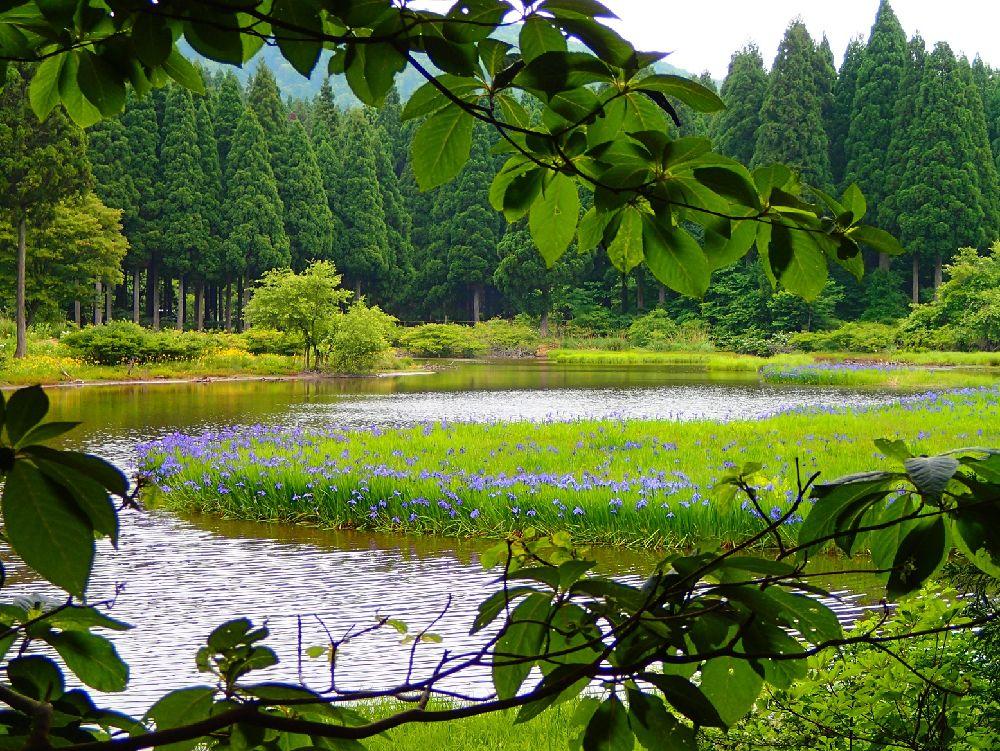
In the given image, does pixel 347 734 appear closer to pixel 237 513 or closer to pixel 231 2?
pixel 231 2

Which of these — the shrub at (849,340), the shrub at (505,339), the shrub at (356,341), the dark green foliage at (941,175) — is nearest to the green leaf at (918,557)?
the shrub at (356,341)

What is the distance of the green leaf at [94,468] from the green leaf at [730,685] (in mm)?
547

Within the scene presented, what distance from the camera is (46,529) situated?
0.66 meters

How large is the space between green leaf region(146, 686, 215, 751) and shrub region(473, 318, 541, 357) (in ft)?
145

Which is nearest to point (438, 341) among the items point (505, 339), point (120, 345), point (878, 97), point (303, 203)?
point (505, 339)

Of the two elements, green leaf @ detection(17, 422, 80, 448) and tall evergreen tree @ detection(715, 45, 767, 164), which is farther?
tall evergreen tree @ detection(715, 45, 767, 164)

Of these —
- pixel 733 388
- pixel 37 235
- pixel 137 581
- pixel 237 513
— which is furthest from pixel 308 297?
pixel 137 581

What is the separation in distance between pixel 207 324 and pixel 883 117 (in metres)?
34.0

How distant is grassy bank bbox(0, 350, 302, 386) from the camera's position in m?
23.1

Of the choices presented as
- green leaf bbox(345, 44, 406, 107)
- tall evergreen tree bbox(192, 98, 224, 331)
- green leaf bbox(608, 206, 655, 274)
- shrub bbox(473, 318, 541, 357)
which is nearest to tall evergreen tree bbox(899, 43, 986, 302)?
shrub bbox(473, 318, 541, 357)

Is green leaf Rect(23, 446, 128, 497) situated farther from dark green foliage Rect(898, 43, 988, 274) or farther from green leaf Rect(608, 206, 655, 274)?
dark green foliage Rect(898, 43, 988, 274)

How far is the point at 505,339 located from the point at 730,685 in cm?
4504

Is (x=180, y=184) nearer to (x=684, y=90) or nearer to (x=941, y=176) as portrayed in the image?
(x=941, y=176)

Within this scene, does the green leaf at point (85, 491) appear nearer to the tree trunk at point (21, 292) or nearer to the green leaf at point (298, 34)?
the green leaf at point (298, 34)
